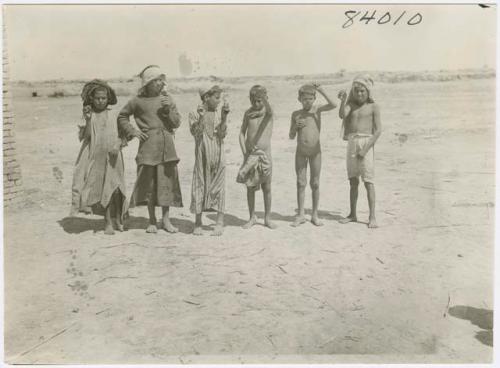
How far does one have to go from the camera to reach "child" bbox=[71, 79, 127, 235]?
21.9ft

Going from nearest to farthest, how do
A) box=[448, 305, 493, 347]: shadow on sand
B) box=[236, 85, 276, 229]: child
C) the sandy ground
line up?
the sandy ground < box=[448, 305, 493, 347]: shadow on sand < box=[236, 85, 276, 229]: child

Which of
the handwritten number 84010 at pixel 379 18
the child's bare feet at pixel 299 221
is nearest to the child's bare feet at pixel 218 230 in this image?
the child's bare feet at pixel 299 221

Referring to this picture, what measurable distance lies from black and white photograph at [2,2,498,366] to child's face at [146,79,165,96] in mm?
31

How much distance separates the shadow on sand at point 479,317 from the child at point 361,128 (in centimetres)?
146

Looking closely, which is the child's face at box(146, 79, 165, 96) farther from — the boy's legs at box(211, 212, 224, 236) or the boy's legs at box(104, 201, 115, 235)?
the boy's legs at box(211, 212, 224, 236)

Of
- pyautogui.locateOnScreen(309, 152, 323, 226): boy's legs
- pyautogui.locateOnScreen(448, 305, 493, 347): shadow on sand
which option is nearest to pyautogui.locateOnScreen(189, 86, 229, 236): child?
pyautogui.locateOnScreen(309, 152, 323, 226): boy's legs

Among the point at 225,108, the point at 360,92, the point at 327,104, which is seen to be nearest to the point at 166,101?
the point at 225,108

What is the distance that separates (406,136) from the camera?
34.9ft

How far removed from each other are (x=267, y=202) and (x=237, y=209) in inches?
31.0

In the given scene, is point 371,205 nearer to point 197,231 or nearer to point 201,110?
point 197,231

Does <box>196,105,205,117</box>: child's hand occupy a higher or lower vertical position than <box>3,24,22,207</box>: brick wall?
higher

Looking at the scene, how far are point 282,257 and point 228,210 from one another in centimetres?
135

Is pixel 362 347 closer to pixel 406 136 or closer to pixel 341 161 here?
pixel 341 161

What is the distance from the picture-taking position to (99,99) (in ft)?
21.8
